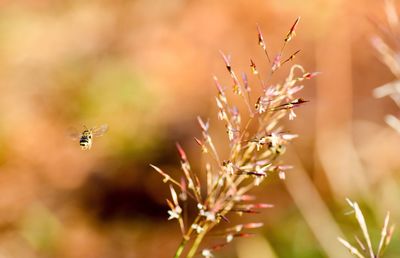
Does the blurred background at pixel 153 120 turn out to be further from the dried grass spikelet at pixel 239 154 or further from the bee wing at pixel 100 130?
the dried grass spikelet at pixel 239 154

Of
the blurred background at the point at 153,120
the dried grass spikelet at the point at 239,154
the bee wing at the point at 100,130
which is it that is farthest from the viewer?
the blurred background at the point at 153,120

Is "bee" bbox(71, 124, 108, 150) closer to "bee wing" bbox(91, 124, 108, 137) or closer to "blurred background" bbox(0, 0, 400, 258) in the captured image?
"bee wing" bbox(91, 124, 108, 137)

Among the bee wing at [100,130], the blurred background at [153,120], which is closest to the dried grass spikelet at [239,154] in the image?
the bee wing at [100,130]

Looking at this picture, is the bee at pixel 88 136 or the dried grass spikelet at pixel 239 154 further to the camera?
the bee at pixel 88 136

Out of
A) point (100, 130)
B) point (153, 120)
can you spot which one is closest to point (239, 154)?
point (100, 130)

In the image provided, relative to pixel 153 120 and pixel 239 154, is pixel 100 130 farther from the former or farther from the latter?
pixel 153 120

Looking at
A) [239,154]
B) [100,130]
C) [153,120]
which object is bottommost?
[239,154]

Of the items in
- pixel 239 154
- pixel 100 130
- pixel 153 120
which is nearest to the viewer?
pixel 239 154

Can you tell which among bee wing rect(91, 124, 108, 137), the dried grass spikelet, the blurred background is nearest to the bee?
bee wing rect(91, 124, 108, 137)
